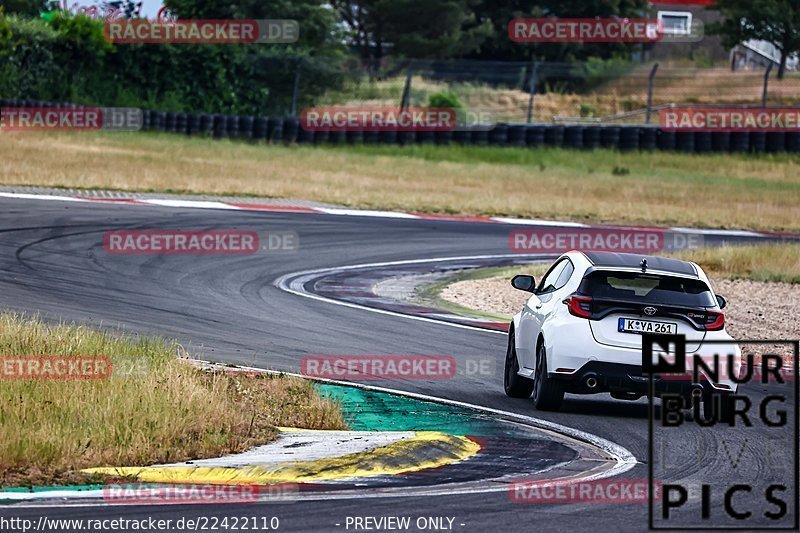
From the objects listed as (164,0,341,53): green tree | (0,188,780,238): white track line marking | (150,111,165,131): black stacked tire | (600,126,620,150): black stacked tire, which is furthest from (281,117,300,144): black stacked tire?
(0,188,780,238): white track line marking

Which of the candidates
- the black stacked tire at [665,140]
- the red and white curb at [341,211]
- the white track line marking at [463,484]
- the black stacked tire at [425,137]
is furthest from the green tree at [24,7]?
the white track line marking at [463,484]

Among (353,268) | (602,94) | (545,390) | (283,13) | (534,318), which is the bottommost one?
(353,268)

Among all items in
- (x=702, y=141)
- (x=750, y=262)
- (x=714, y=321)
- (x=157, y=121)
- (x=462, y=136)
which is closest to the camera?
(x=714, y=321)

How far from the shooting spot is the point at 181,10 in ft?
186

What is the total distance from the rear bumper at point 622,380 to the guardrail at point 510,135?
108 feet

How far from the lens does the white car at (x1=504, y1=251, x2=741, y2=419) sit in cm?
1101

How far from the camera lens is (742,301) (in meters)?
19.6

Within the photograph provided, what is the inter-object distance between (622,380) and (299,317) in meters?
6.26

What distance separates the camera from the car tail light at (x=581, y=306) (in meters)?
11.2

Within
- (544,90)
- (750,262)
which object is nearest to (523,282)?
(750,262)

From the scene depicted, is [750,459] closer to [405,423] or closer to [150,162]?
[405,423]

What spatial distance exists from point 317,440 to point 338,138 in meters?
35.0

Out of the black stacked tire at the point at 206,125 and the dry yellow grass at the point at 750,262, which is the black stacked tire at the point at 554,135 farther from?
the dry yellow grass at the point at 750,262

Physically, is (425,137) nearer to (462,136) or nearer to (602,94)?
(462,136)
